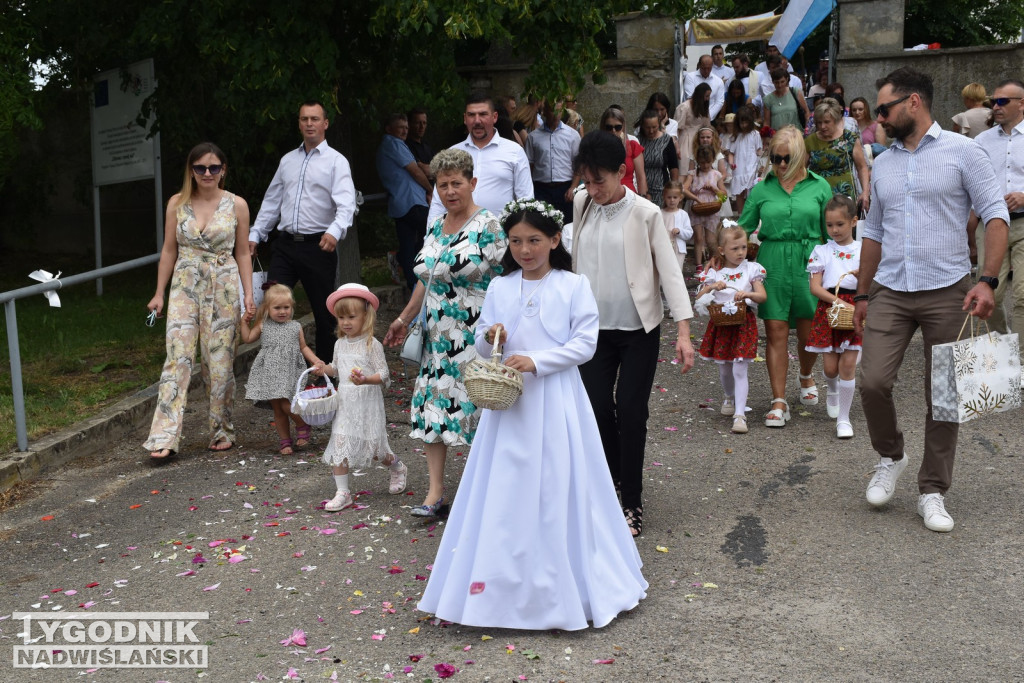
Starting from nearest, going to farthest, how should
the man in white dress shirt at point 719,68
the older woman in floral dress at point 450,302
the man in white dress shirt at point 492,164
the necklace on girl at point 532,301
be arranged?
1. the necklace on girl at point 532,301
2. the older woman in floral dress at point 450,302
3. the man in white dress shirt at point 492,164
4. the man in white dress shirt at point 719,68

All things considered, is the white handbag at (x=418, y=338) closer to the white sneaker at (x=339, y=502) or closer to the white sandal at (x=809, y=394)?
the white sneaker at (x=339, y=502)

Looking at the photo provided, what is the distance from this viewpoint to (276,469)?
7.78 m

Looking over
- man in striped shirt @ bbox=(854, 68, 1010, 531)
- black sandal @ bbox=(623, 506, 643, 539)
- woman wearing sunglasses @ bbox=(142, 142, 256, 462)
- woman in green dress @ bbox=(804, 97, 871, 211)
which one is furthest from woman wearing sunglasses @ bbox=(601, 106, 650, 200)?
black sandal @ bbox=(623, 506, 643, 539)

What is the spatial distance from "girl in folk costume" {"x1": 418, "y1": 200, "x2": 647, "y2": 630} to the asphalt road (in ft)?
0.46

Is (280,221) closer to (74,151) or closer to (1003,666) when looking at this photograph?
(1003,666)

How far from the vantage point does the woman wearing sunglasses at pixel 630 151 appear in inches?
451

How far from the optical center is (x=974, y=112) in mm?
12719

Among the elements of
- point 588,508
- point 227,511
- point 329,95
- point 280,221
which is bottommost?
point 227,511

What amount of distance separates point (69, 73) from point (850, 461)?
9951mm

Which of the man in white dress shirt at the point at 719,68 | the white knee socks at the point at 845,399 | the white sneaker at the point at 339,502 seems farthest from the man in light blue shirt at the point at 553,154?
the man in white dress shirt at the point at 719,68

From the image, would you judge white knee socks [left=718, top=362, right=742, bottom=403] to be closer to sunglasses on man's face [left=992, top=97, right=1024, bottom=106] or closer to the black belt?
sunglasses on man's face [left=992, top=97, right=1024, bottom=106]

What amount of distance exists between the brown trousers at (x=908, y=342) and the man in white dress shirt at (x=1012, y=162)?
2.26 m

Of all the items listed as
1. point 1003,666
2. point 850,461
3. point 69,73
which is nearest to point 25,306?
point 69,73

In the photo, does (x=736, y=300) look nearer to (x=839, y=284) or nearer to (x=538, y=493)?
(x=839, y=284)
